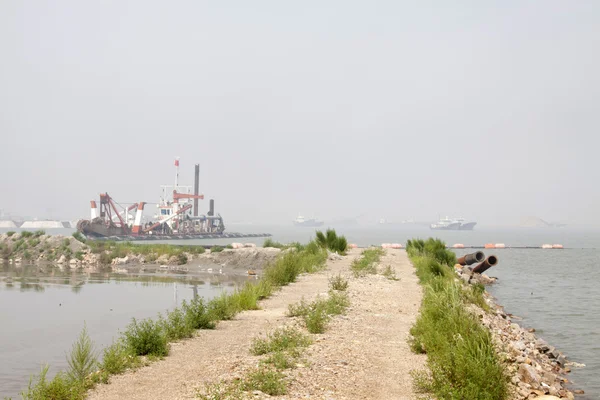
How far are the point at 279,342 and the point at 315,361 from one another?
2.93ft

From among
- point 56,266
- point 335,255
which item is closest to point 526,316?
point 335,255

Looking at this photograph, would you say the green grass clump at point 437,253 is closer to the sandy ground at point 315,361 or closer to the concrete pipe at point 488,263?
the concrete pipe at point 488,263

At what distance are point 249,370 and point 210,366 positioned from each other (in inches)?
29.7

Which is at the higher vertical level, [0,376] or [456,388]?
[456,388]

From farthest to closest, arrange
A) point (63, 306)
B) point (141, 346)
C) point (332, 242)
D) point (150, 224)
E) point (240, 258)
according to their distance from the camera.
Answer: point (150, 224) → point (240, 258) → point (332, 242) → point (63, 306) → point (141, 346)

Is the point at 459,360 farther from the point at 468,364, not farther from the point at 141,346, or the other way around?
the point at 141,346

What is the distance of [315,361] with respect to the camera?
7875 millimetres

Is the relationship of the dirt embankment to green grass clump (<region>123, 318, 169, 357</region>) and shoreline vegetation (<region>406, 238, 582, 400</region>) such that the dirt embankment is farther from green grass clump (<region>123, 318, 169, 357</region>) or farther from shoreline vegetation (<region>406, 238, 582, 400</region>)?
green grass clump (<region>123, 318, 169, 357</region>)

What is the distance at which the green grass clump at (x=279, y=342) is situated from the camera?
331 inches

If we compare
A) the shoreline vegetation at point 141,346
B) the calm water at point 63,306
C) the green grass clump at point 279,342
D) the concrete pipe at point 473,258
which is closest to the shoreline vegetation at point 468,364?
the green grass clump at point 279,342

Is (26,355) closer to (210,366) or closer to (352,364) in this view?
(210,366)

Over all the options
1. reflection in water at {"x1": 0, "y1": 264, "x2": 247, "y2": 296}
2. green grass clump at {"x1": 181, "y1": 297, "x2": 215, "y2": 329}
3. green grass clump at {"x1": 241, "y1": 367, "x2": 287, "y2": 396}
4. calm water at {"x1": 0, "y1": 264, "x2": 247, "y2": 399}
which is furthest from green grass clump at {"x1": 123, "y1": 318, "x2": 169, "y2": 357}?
reflection in water at {"x1": 0, "y1": 264, "x2": 247, "y2": 296}

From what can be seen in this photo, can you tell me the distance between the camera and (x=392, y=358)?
326 inches

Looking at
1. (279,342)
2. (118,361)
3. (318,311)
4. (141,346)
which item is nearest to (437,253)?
(318,311)
